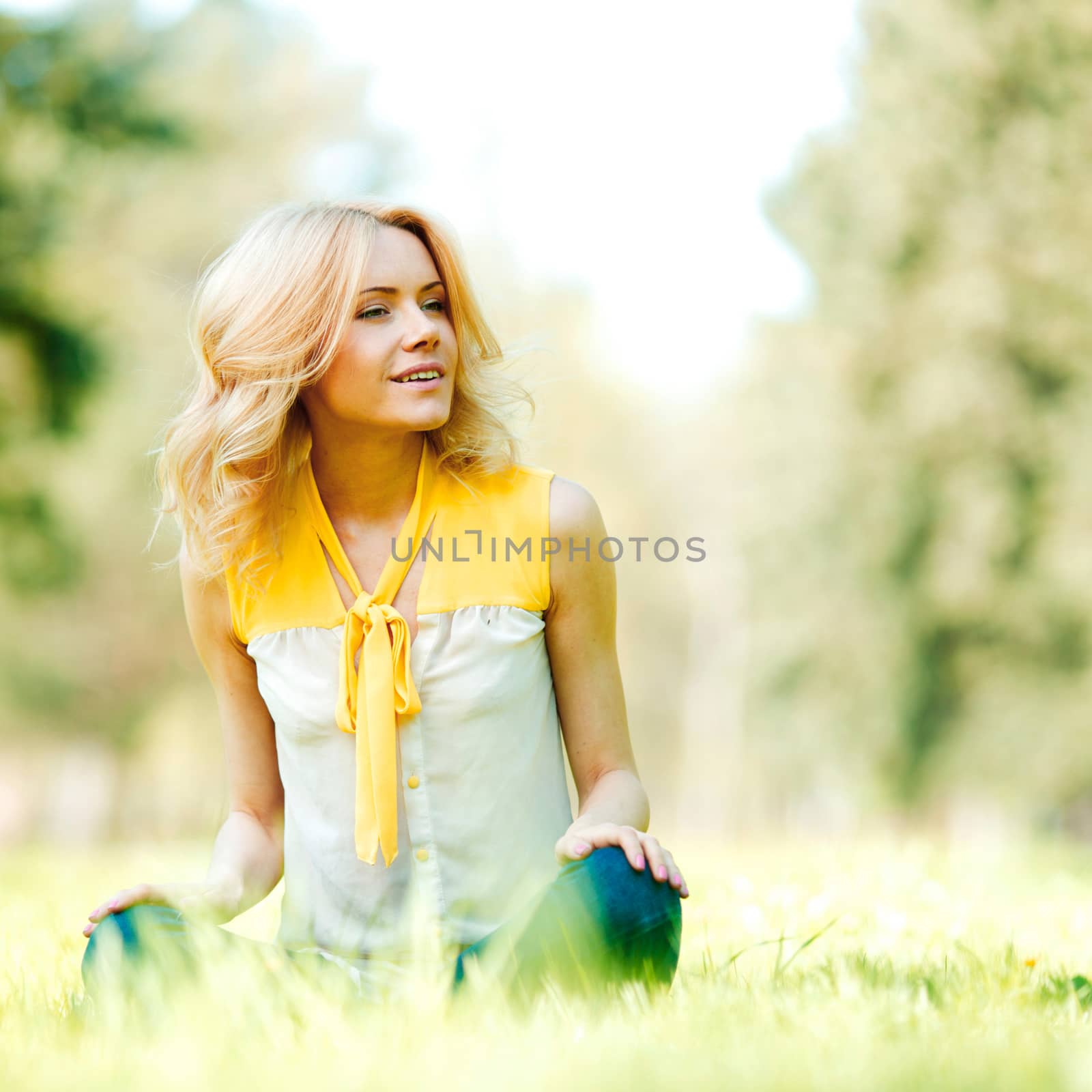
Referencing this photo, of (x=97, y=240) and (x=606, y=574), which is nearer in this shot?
(x=606, y=574)

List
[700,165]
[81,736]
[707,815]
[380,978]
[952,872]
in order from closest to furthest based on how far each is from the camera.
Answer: [380,978] < [952,872] < [81,736] < [700,165] < [707,815]

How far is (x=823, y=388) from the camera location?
13.3 metres

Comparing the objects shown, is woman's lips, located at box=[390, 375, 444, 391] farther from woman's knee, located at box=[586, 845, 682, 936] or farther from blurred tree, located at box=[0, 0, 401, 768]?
blurred tree, located at box=[0, 0, 401, 768]

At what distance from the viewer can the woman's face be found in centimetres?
270

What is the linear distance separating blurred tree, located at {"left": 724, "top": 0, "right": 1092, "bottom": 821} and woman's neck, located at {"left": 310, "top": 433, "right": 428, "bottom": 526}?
30.4ft

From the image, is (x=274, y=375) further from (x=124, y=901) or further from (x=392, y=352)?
(x=124, y=901)

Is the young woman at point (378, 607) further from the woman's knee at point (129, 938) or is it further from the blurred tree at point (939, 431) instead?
the blurred tree at point (939, 431)

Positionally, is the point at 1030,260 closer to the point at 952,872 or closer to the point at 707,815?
the point at 952,872

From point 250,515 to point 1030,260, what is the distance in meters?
10.8

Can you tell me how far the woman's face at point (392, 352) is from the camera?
2.70 m

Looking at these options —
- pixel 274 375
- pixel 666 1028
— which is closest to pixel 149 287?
pixel 274 375

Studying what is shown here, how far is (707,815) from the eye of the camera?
24594mm

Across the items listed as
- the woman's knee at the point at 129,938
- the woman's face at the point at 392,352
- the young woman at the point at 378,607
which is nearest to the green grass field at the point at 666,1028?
the woman's knee at the point at 129,938

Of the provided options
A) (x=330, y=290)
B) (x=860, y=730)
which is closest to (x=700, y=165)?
(x=860, y=730)
